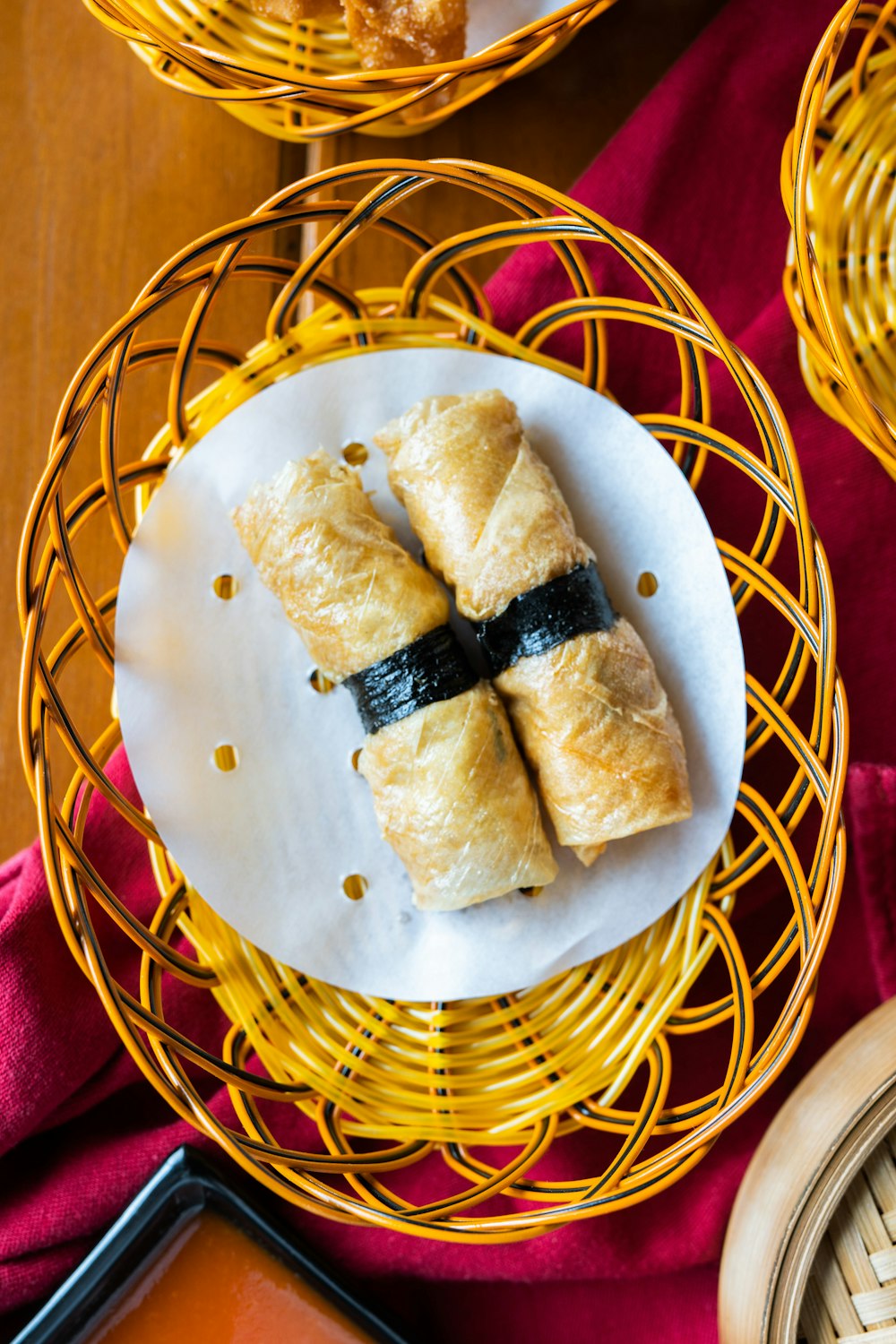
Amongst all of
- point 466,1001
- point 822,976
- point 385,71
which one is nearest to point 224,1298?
point 466,1001

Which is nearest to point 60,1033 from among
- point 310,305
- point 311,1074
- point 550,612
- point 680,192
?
point 311,1074

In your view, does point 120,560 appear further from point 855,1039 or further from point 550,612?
point 855,1039

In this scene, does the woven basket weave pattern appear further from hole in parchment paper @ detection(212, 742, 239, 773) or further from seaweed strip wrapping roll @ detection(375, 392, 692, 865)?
hole in parchment paper @ detection(212, 742, 239, 773)

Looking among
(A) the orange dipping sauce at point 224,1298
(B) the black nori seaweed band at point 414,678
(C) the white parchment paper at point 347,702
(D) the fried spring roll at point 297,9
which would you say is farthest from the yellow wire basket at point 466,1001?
(B) the black nori seaweed band at point 414,678

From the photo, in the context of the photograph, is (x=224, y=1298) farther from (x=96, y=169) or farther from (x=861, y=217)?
(x=861, y=217)

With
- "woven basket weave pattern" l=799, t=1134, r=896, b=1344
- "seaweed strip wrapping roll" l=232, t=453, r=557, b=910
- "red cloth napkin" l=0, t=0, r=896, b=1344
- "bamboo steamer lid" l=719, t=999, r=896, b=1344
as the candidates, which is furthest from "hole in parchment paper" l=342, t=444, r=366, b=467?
"woven basket weave pattern" l=799, t=1134, r=896, b=1344
